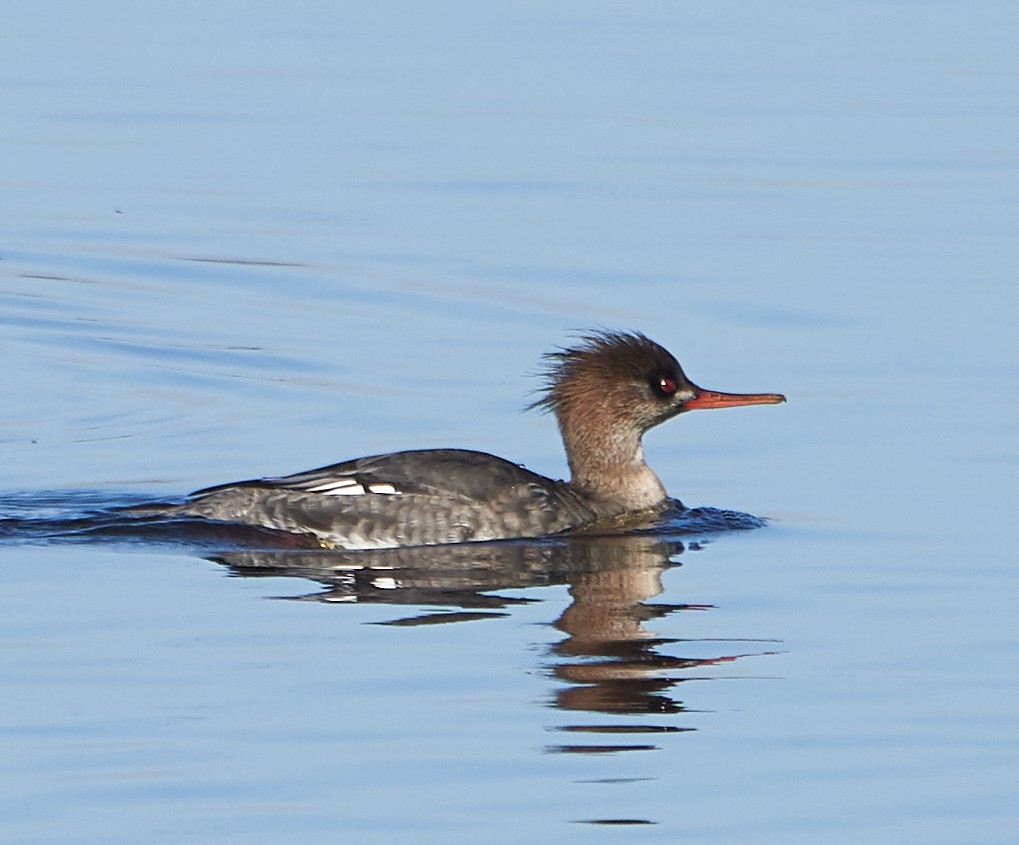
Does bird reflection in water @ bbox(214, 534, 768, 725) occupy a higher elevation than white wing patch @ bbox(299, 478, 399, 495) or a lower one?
lower

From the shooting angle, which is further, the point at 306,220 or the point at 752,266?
the point at 306,220

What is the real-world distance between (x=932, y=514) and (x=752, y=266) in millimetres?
5881

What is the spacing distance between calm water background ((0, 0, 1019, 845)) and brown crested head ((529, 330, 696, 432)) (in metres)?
0.56

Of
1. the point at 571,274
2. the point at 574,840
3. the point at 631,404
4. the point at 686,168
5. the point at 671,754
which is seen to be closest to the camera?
the point at 574,840

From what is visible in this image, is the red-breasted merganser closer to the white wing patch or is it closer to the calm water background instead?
the white wing patch

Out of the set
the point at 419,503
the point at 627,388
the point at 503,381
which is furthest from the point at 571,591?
the point at 503,381

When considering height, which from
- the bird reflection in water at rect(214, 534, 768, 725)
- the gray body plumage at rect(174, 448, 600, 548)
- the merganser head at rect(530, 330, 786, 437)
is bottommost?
the bird reflection in water at rect(214, 534, 768, 725)

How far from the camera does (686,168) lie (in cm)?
2175

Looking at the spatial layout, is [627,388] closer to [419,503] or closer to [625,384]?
[625,384]

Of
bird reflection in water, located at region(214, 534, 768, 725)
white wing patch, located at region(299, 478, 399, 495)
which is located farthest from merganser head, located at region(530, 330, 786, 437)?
white wing patch, located at region(299, 478, 399, 495)

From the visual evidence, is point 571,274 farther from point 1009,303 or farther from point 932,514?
point 932,514

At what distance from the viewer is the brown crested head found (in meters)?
13.3

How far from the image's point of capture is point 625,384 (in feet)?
43.5

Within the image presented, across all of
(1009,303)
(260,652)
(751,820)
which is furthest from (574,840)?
(1009,303)
